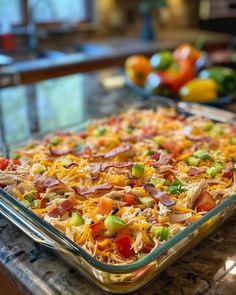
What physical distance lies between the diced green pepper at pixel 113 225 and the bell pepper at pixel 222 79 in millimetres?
1022

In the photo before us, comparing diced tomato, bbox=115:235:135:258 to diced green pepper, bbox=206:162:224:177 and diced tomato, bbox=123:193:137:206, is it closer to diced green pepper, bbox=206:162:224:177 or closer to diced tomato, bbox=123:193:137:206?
diced tomato, bbox=123:193:137:206

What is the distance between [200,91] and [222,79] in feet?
0.42

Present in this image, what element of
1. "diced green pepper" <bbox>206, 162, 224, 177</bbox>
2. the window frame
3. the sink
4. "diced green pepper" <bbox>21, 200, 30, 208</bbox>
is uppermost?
the window frame

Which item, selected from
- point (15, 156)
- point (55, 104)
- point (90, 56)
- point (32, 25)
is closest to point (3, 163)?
point (15, 156)

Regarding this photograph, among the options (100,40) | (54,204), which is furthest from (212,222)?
(100,40)

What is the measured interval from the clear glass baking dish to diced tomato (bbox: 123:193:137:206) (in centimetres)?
13

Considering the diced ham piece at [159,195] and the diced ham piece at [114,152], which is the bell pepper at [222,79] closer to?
the diced ham piece at [114,152]

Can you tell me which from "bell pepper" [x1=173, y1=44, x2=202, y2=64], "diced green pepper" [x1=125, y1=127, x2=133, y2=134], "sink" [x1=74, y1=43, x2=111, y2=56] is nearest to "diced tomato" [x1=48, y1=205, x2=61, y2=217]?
"diced green pepper" [x1=125, y1=127, x2=133, y2=134]

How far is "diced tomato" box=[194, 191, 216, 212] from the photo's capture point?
71 cm

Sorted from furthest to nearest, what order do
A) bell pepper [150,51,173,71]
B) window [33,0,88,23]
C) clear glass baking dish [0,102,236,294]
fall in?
window [33,0,88,23]
bell pepper [150,51,173,71]
clear glass baking dish [0,102,236,294]

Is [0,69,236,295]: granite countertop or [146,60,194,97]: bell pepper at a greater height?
[146,60,194,97]: bell pepper

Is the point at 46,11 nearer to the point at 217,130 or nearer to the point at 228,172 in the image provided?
the point at 217,130

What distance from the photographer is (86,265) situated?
57cm

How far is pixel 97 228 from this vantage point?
64 centimetres
